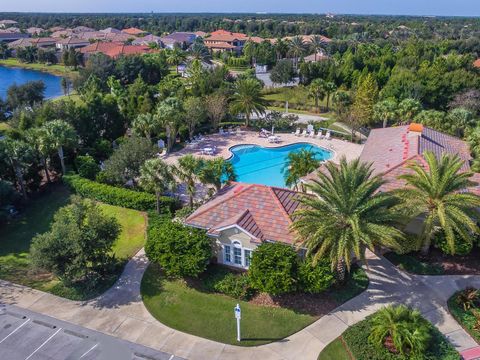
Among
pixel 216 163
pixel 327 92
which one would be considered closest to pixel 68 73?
pixel 327 92

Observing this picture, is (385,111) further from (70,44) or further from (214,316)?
(70,44)

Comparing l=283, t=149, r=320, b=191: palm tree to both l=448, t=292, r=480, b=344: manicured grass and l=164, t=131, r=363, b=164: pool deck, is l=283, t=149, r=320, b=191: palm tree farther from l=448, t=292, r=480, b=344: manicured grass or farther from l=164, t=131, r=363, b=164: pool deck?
l=164, t=131, r=363, b=164: pool deck

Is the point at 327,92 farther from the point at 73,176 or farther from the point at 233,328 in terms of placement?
the point at 233,328

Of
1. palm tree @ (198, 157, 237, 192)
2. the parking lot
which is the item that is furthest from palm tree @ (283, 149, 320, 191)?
the parking lot

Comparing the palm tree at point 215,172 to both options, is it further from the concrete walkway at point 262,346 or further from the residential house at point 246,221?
the concrete walkway at point 262,346

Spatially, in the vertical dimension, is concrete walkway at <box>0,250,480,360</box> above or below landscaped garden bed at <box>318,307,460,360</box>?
below

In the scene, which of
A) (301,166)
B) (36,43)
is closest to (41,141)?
(301,166)

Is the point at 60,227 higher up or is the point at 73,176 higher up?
the point at 60,227
